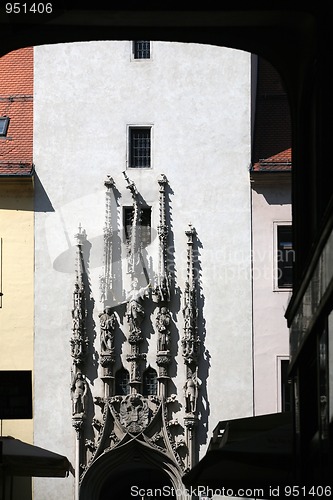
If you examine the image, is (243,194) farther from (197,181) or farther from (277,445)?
(277,445)

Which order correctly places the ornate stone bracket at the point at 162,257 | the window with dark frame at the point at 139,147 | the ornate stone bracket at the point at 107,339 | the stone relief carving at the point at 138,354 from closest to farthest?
1. the stone relief carving at the point at 138,354
2. the ornate stone bracket at the point at 107,339
3. the ornate stone bracket at the point at 162,257
4. the window with dark frame at the point at 139,147

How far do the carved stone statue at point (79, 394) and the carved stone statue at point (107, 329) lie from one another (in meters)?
0.67

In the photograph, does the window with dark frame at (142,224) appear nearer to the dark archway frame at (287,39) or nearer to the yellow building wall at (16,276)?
the yellow building wall at (16,276)

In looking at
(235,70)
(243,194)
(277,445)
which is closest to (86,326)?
(243,194)

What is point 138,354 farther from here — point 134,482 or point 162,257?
point 134,482

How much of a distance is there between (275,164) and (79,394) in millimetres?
5615

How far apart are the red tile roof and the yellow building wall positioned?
14.2 ft

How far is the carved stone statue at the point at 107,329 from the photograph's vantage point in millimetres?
26188

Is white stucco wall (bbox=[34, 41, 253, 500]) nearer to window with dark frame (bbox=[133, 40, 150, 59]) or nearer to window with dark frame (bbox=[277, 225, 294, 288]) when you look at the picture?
window with dark frame (bbox=[133, 40, 150, 59])

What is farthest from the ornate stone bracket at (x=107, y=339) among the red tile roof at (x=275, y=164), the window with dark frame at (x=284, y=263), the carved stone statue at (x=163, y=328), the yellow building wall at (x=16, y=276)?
the red tile roof at (x=275, y=164)

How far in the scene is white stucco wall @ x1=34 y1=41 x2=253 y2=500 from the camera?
2641 cm

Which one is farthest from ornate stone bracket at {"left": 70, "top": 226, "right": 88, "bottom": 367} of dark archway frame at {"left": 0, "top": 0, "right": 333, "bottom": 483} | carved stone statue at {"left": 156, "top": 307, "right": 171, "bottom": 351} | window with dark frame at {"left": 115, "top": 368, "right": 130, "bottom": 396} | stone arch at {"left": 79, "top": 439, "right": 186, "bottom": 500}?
dark archway frame at {"left": 0, "top": 0, "right": 333, "bottom": 483}

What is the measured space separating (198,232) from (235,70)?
3194 millimetres

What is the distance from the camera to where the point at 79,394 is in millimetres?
26062
